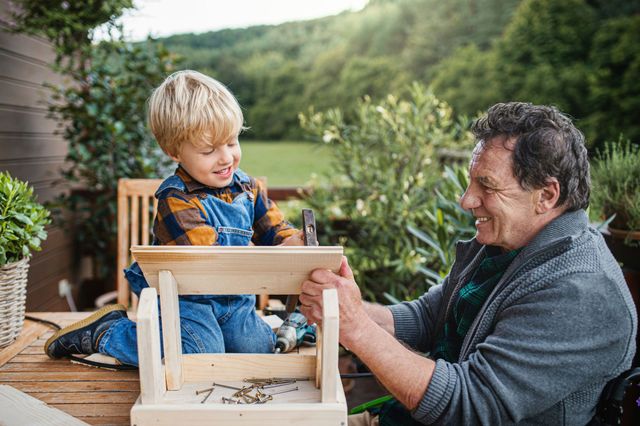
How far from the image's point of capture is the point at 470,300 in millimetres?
1665

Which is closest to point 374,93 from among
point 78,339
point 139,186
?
point 139,186

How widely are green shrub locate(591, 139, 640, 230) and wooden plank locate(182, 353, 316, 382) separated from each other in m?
1.50

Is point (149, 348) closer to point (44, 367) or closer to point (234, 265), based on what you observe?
point (234, 265)

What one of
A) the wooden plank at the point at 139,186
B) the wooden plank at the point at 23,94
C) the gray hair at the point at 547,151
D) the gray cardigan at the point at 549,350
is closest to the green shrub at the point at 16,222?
the wooden plank at the point at 139,186

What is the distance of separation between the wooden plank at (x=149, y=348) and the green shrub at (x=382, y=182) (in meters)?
2.74

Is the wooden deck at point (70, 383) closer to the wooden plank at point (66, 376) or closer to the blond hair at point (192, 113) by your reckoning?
the wooden plank at point (66, 376)

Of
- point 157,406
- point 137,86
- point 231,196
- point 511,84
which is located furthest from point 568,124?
point 511,84

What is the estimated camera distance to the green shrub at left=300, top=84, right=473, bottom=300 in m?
3.85

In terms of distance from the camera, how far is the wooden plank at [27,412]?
136 cm

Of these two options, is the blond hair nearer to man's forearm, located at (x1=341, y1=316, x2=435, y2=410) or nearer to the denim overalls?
the denim overalls

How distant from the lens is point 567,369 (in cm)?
128

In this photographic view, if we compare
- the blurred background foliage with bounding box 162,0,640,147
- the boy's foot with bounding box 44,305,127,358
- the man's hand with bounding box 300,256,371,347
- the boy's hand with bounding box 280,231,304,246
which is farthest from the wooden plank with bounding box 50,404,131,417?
the blurred background foliage with bounding box 162,0,640,147

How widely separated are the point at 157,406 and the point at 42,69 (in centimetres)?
356

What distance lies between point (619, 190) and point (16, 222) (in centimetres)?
221
